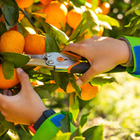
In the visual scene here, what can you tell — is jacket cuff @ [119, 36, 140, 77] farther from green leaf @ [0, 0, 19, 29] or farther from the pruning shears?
green leaf @ [0, 0, 19, 29]

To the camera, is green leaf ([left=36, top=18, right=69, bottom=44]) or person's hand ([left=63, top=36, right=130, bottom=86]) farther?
green leaf ([left=36, top=18, right=69, bottom=44])

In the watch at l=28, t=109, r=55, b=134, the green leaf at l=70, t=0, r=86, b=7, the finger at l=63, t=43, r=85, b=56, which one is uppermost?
the green leaf at l=70, t=0, r=86, b=7

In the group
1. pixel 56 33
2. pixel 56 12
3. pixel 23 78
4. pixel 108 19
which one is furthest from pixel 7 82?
pixel 108 19

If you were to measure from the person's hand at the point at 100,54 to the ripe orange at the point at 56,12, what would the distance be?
20cm

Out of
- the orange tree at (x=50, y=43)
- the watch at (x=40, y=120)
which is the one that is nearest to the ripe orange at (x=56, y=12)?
the orange tree at (x=50, y=43)

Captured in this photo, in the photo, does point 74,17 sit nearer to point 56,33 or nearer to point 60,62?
point 56,33

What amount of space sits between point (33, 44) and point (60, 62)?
0.10 metres

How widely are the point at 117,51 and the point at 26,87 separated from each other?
0.31 meters

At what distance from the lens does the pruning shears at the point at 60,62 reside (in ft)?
2.68

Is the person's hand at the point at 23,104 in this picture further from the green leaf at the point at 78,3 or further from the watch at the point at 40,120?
the green leaf at the point at 78,3

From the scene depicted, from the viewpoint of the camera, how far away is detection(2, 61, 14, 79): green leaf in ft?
2.45

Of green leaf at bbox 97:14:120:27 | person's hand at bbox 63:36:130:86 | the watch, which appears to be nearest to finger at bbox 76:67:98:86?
person's hand at bbox 63:36:130:86

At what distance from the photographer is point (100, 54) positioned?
855 millimetres

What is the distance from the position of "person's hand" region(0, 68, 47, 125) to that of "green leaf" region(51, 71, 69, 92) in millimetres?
83
